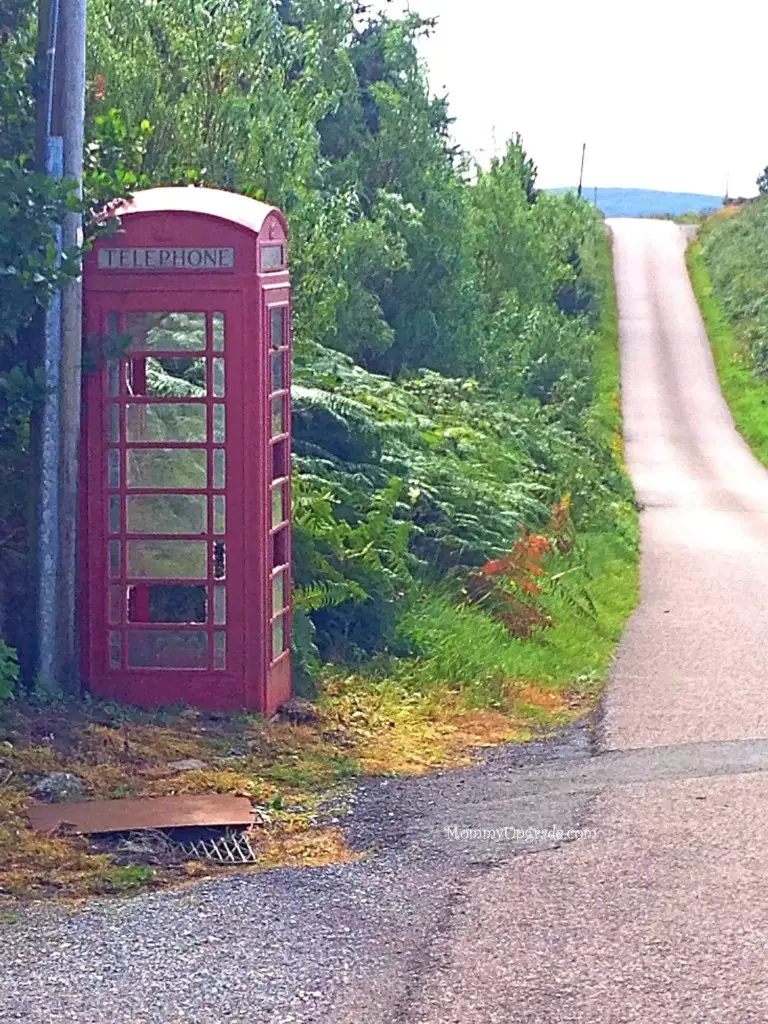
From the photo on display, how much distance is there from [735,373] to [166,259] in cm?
3782

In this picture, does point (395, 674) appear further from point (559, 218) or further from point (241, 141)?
point (559, 218)

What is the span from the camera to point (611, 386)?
40.9 m

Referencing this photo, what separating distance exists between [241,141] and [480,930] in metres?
10.2

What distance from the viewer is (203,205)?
7805 mm

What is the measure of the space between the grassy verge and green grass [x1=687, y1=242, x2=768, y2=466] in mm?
22878

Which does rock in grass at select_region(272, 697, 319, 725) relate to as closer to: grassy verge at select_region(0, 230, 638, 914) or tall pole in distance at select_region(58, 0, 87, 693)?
grassy verge at select_region(0, 230, 638, 914)

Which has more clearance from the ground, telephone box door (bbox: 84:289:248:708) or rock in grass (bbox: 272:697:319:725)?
telephone box door (bbox: 84:289:248:708)

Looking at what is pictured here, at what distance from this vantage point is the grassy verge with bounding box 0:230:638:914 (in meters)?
6.00

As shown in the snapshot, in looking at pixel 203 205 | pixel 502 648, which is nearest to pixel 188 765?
pixel 203 205

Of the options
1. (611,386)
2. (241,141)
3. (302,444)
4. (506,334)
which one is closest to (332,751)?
(302,444)

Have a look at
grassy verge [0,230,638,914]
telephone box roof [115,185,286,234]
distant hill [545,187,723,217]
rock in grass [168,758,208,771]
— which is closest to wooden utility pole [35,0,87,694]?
telephone box roof [115,185,286,234]

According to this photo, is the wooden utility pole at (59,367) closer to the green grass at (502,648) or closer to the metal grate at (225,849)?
the metal grate at (225,849)

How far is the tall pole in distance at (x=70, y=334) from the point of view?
25.3 ft

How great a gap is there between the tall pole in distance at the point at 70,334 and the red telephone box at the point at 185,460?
98mm
